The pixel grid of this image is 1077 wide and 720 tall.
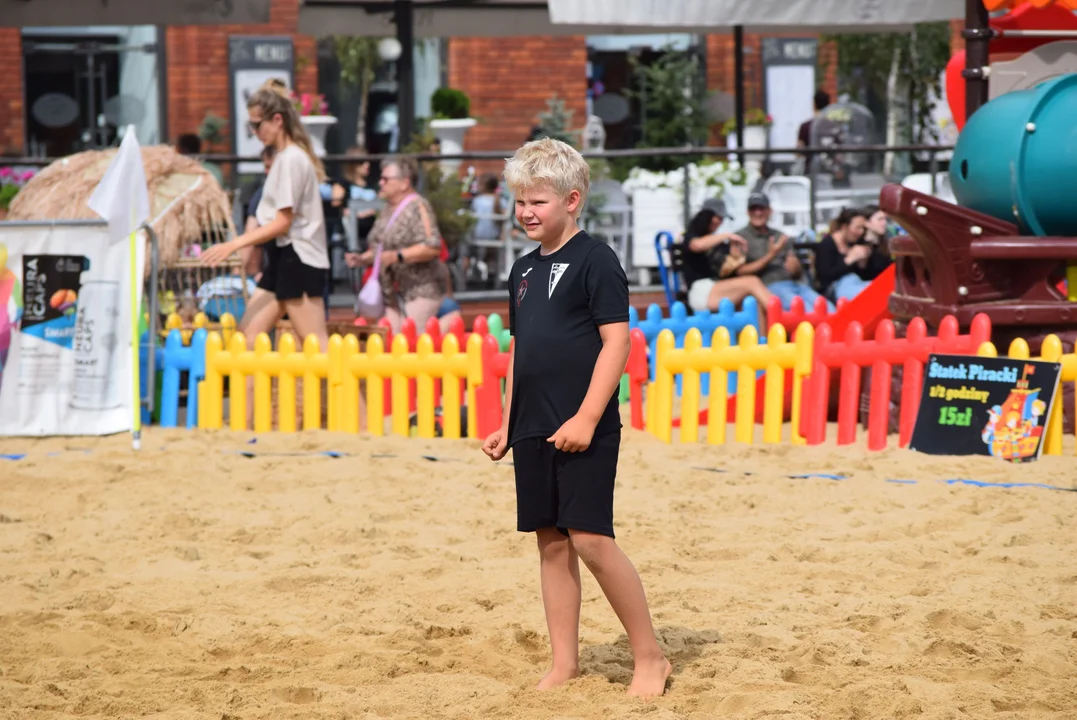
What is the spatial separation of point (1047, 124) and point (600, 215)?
636cm

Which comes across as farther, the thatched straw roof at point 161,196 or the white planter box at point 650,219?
the white planter box at point 650,219

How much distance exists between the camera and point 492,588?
15.8 ft

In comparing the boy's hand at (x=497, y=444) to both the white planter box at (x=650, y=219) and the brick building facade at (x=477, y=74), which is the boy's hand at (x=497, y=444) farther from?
the brick building facade at (x=477, y=74)

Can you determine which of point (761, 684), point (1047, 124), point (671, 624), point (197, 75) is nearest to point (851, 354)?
point (1047, 124)

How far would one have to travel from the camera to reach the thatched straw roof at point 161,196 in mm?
8992

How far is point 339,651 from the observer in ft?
13.6

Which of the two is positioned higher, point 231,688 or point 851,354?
point 851,354

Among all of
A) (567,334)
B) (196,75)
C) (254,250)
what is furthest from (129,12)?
(567,334)

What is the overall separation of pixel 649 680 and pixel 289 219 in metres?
4.70

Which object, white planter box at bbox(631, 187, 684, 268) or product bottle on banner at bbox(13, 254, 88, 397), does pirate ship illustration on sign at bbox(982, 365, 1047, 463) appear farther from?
white planter box at bbox(631, 187, 684, 268)

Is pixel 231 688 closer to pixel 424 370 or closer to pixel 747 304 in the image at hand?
pixel 424 370

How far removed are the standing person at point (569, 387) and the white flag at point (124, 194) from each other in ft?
13.9

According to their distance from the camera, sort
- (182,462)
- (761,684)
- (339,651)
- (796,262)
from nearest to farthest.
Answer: (761,684) → (339,651) → (182,462) → (796,262)

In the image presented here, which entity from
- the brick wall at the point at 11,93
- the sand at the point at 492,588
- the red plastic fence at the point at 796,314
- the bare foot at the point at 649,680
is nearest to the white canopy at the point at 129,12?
the red plastic fence at the point at 796,314
